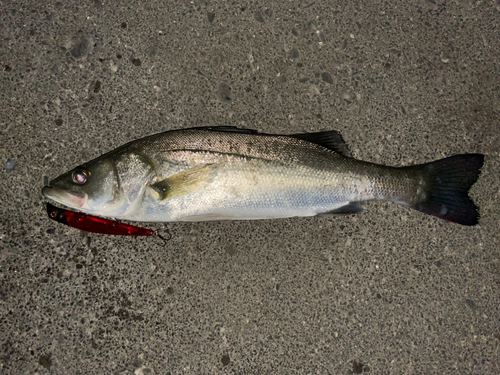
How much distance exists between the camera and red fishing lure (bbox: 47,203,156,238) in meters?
2.67

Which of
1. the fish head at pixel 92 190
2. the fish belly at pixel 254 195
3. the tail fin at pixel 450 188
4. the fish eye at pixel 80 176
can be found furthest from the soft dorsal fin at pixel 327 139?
the fish eye at pixel 80 176

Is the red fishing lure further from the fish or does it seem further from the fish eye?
the fish eye

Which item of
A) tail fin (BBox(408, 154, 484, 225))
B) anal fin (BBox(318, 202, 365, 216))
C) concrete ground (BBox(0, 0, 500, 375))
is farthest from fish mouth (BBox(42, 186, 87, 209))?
tail fin (BBox(408, 154, 484, 225))

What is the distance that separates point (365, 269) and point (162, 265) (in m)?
1.76

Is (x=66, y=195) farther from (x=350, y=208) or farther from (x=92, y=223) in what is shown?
(x=350, y=208)

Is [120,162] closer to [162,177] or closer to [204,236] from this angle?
[162,177]

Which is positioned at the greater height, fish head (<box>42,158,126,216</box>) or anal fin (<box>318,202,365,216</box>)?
fish head (<box>42,158,126,216</box>)

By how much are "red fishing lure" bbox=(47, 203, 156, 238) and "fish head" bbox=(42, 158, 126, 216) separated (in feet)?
0.97

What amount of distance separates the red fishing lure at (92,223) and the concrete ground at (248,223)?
0.31 ft

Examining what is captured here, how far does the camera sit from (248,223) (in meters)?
2.90

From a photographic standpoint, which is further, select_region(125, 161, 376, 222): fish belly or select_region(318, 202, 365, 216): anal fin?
select_region(318, 202, 365, 216): anal fin

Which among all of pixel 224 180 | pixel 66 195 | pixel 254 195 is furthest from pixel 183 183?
pixel 66 195

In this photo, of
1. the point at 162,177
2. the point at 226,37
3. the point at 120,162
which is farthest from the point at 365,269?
the point at 226,37

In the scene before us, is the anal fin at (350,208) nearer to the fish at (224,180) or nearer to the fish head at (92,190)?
the fish at (224,180)
